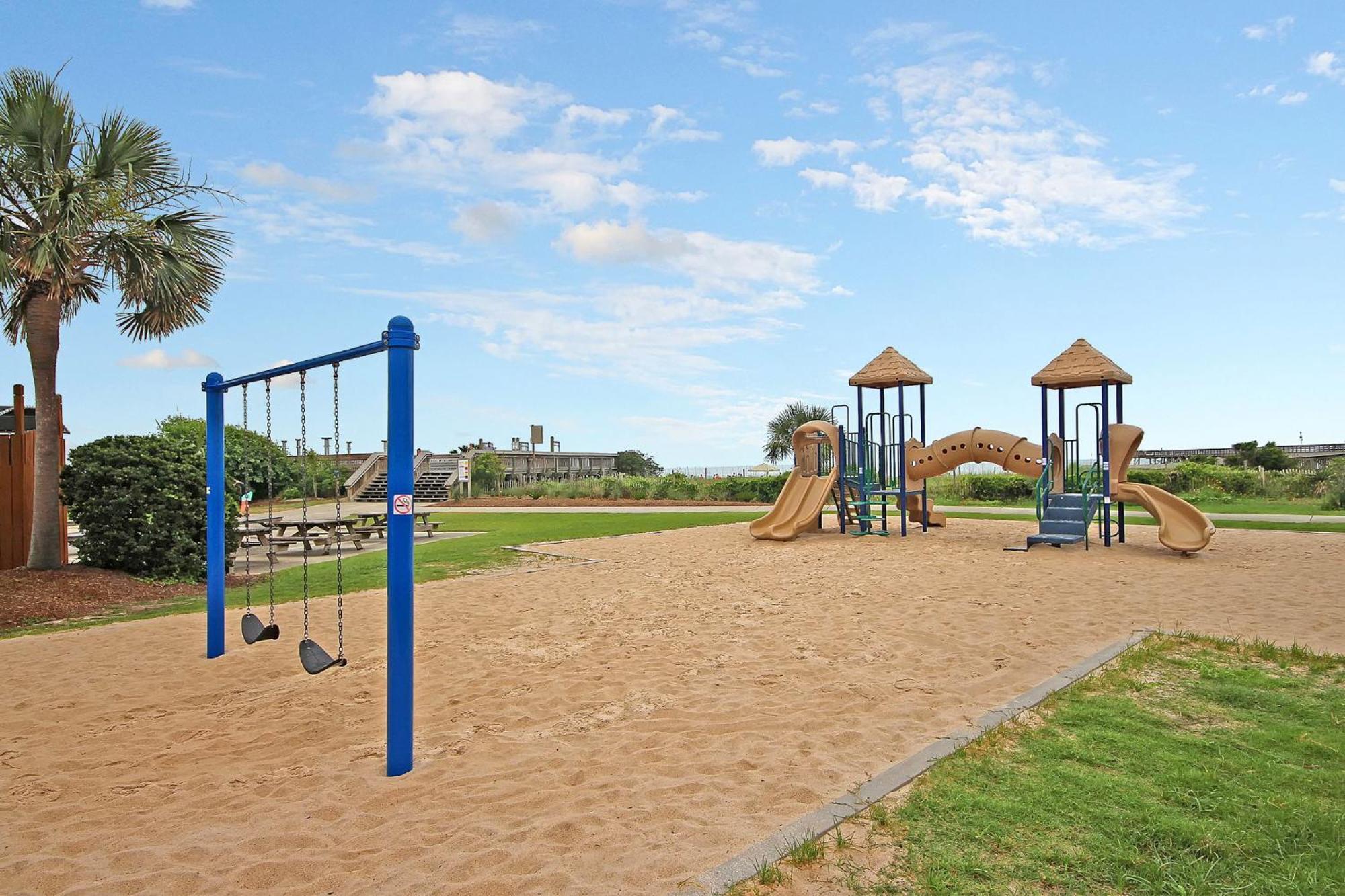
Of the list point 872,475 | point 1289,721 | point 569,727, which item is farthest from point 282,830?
point 872,475

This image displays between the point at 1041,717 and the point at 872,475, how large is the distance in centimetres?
1263

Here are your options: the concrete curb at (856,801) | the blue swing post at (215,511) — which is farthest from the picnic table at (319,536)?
the concrete curb at (856,801)

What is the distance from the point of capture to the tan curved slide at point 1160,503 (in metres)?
13.1

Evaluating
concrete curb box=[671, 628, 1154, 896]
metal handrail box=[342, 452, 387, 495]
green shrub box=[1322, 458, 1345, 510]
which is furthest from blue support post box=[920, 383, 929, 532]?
metal handrail box=[342, 452, 387, 495]

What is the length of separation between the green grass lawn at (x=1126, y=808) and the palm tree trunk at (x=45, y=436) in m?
12.9

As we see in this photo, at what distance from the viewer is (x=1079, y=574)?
1124 centimetres

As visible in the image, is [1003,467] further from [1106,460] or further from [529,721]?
[529,721]

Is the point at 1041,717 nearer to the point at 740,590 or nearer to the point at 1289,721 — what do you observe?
the point at 1289,721

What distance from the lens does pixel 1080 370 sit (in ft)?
47.8

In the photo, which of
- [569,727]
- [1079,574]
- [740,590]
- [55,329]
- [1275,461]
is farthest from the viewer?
[1275,461]

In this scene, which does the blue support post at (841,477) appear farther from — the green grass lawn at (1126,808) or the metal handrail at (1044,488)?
the green grass lawn at (1126,808)

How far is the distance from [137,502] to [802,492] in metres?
11.9

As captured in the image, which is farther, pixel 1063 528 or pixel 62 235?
pixel 1063 528

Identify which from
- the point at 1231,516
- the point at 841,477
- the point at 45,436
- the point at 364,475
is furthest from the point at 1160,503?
the point at 364,475
